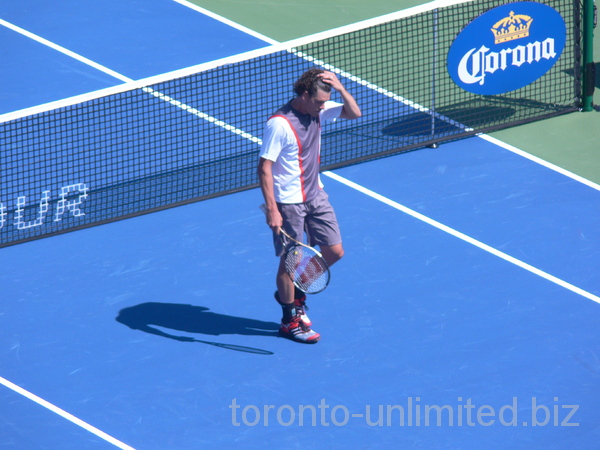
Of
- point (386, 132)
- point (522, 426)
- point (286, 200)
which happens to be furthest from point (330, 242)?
point (386, 132)

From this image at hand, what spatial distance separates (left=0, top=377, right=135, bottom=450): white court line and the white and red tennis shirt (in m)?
2.27

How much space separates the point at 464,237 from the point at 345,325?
1.84m

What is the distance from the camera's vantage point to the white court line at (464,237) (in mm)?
9238

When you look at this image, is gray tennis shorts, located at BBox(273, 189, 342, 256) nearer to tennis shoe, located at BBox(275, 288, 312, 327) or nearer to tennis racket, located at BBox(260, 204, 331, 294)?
tennis racket, located at BBox(260, 204, 331, 294)

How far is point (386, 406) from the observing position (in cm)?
793

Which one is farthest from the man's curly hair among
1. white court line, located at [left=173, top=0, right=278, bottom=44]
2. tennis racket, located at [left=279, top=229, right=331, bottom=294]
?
white court line, located at [left=173, top=0, right=278, bottom=44]

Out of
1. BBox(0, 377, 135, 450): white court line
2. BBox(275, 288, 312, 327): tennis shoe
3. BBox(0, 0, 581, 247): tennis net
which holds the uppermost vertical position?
BBox(0, 0, 581, 247): tennis net

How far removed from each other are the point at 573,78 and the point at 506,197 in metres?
3.33

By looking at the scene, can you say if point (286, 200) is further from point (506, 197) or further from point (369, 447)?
point (506, 197)

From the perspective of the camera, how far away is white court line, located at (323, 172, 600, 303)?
9238 mm

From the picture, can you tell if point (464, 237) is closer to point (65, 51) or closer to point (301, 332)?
point (301, 332)

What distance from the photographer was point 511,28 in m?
11.8

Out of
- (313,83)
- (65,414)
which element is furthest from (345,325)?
(65,414)

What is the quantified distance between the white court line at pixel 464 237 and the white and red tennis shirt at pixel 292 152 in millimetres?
2342
